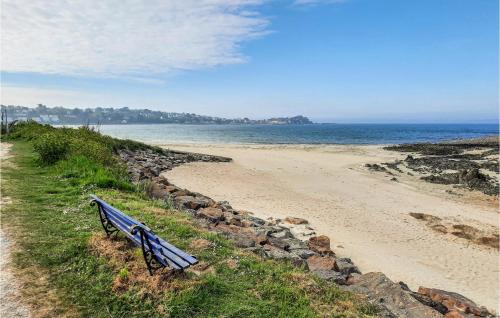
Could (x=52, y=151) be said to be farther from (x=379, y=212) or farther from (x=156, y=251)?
(x=379, y=212)

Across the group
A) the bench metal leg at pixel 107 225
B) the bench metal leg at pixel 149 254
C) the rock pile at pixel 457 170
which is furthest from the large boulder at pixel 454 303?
the rock pile at pixel 457 170

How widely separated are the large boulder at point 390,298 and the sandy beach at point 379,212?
3.05 meters

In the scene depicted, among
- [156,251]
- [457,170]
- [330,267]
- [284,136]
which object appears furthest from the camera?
[284,136]

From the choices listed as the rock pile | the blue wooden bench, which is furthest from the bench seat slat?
the rock pile

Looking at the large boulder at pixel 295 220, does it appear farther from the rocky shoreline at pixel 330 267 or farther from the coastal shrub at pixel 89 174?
the coastal shrub at pixel 89 174

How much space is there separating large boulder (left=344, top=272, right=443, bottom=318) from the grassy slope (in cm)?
50

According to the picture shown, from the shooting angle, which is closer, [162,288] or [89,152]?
[162,288]

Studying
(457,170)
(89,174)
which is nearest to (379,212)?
(89,174)

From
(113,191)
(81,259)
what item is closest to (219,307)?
(81,259)

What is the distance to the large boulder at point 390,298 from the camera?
17.9 feet

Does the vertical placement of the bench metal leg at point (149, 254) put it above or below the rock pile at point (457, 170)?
above

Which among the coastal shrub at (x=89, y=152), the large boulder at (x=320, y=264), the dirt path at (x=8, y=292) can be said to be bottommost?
the large boulder at (x=320, y=264)

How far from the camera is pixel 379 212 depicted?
15.3 meters

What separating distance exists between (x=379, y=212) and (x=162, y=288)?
482 inches
